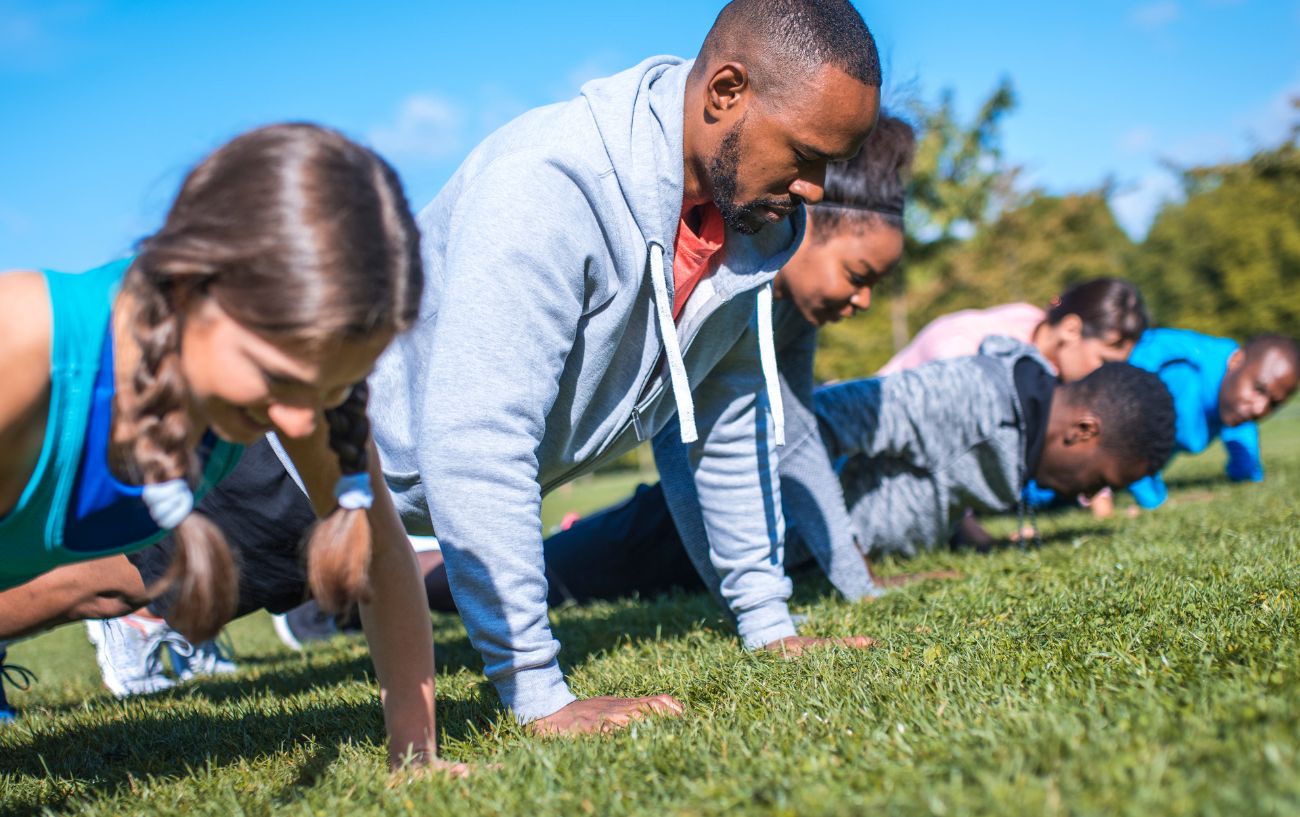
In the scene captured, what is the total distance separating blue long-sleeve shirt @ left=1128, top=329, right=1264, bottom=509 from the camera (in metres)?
8.52

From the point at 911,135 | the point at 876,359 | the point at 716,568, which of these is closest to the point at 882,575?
the point at 716,568

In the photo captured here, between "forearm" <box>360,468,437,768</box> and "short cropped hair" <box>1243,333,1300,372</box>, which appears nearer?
"forearm" <box>360,468,437,768</box>

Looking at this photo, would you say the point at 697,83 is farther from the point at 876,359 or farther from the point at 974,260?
the point at 974,260

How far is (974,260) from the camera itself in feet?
86.3

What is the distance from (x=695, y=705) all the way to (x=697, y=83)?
184 centimetres

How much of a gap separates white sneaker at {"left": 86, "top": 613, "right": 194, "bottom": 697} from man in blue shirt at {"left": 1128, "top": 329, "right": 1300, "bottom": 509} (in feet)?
24.3

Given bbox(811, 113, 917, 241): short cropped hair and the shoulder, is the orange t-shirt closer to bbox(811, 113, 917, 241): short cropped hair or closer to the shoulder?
bbox(811, 113, 917, 241): short cropped hair

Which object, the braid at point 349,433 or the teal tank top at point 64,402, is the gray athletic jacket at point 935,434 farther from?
the teal tank top at point 64,402

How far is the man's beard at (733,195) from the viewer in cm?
306

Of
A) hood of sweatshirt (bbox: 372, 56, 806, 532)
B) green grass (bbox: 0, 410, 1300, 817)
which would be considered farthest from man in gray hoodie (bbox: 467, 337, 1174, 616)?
hood of sweatshirt (bbox: 372, 56, 806, 532)

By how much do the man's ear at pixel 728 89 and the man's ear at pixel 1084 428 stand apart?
3.10m

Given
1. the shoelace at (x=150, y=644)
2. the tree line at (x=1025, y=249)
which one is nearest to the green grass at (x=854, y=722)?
the shoelace at (x=150, y=644)

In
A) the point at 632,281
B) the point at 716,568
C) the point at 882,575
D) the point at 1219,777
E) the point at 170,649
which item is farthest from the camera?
the point at 882,575

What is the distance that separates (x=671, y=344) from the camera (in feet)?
10.5
